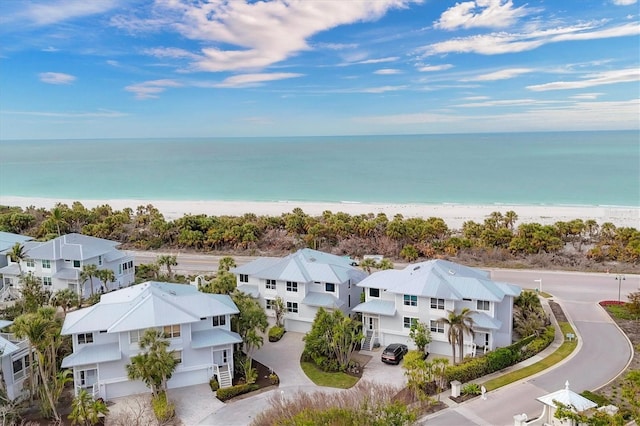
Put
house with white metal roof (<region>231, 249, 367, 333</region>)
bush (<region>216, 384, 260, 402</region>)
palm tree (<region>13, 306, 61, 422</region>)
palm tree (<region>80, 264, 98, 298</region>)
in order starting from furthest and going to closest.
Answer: palm tree (<region>80, 264, 98, 298</region>), house with white metal roof (<region>231, 249, 367, 333</region>), bush (<region>216, 384, 260, 402</region>), palm tree (<region>13, 306, 61, 422</region>)

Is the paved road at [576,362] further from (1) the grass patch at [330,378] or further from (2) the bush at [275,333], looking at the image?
(2) the bush at [275,333]

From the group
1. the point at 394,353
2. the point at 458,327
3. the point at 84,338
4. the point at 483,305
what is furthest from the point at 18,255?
the point at 483,305

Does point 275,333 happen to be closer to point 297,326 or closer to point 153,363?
point 297,326

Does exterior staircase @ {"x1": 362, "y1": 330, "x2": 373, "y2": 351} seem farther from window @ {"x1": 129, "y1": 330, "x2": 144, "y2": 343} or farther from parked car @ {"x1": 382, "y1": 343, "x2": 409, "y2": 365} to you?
window @ {"x1": 129, "y1": 330, "x2": 144, "y2": 343}

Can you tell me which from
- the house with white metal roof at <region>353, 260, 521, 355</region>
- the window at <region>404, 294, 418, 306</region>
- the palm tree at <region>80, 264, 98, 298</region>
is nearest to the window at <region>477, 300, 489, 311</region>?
the house with white metal roof at <region>353, 260, 521, 355</region>

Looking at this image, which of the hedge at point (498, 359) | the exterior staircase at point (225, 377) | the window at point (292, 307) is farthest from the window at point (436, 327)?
the exterior staircase at point (225, 377)

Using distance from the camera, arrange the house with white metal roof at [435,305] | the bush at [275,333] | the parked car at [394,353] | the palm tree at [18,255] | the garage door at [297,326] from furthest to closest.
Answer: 1. the palm tree at [18,255]
2. the garage door at [297,326]
3. the bush at [275,333]
4. the house with white metal roof at [435,305]
5. the parked car at [394,353]

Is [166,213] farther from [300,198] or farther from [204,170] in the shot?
[204,170]
